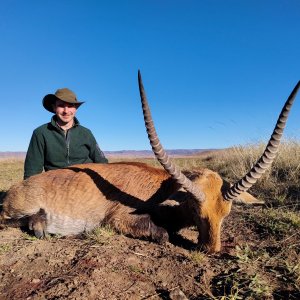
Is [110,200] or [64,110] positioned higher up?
[64,110]

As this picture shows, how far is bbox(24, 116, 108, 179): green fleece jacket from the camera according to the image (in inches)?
263

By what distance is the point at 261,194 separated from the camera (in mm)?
6867

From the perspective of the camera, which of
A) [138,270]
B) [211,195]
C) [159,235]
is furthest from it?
[159,235]

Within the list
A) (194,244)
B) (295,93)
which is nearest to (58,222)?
(194,244)

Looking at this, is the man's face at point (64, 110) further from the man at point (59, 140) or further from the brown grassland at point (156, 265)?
the brown grassland at point (156, 265)

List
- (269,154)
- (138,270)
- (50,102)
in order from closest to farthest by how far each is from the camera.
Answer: (138,270), (269,154), (50,102)

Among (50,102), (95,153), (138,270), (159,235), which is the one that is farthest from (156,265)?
(50,102)

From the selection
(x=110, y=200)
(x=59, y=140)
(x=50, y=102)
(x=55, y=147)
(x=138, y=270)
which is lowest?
(x=138, y=270)

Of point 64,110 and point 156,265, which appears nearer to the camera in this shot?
point 156,265

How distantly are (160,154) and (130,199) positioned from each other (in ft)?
4.55

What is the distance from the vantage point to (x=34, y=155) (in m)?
6.67

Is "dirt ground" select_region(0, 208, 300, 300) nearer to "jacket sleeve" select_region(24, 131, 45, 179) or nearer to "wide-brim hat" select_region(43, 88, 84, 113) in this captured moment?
"jacket sleeve" select_region(24, 131, 45, 179)

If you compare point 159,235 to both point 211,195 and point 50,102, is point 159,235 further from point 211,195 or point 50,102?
point 50,102

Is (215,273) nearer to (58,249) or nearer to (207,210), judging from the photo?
(207,210)
